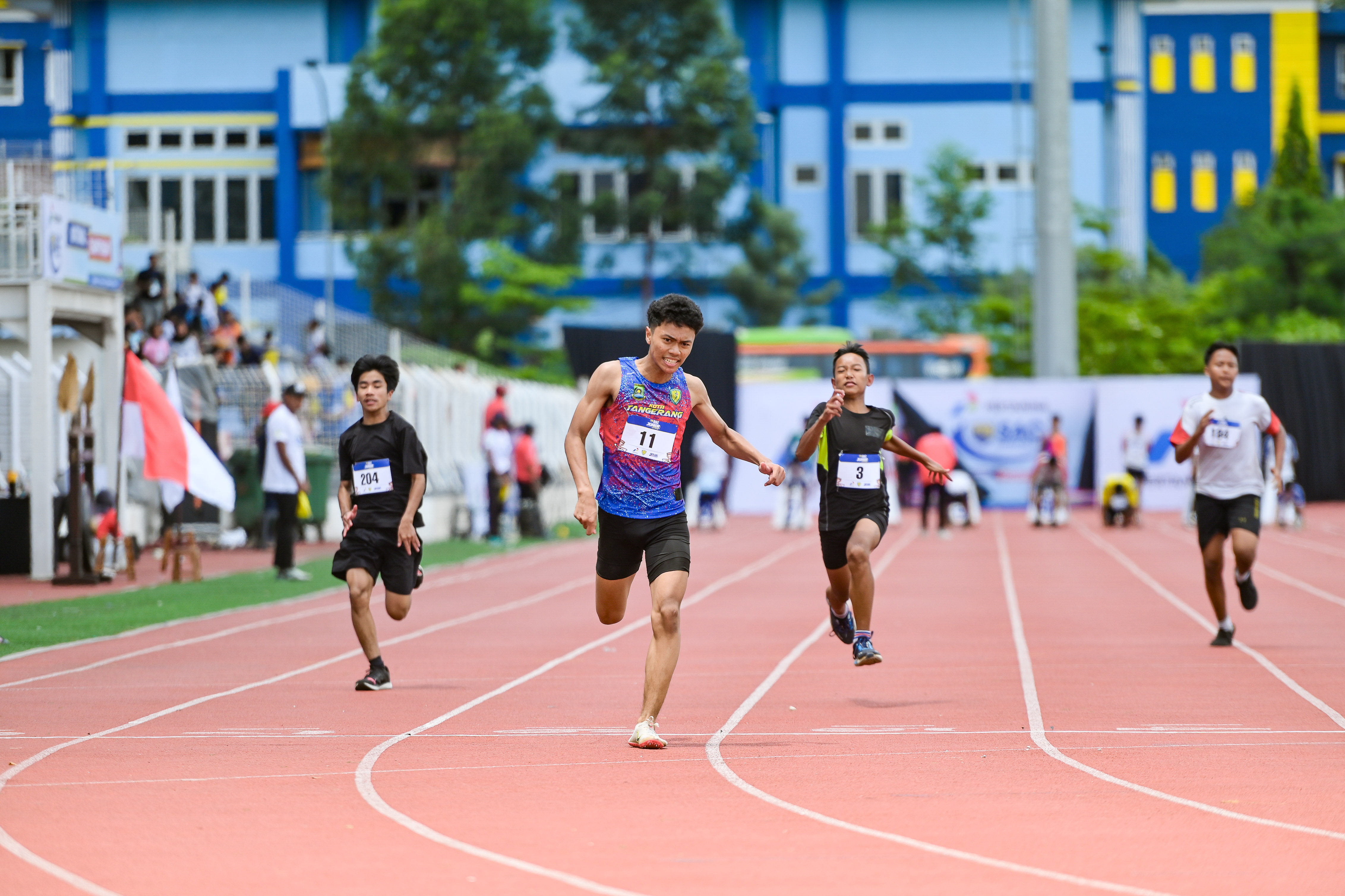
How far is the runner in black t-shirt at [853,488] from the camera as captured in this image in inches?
417

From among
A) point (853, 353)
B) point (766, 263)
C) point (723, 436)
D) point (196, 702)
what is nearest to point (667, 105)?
point (766, 263)

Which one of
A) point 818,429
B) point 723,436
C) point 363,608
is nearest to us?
point 723,436

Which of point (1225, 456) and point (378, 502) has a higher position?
point (1225, 456)

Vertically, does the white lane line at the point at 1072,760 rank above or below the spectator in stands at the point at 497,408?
below

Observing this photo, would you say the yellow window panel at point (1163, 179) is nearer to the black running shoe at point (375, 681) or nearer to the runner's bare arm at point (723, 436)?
the black running shoe at point (375, 681)

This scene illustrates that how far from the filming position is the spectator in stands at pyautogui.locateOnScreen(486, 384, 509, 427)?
26.5m

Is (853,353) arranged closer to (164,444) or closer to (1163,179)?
(164,444)

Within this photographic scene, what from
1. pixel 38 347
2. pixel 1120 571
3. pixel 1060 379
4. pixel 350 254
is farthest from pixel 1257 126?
pixel 38 347

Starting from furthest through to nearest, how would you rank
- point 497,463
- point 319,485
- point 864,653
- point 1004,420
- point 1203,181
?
1. point 1203,181
2. point 1004,420
3. point 319,485
4. point 497,463
5. point 864,653

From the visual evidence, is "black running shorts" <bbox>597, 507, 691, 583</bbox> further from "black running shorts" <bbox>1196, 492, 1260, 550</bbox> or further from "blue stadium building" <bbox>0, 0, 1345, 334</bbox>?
"blue stadium building" <bbox>0, 0, 1345, 334</bbox>

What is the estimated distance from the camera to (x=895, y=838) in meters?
6.29

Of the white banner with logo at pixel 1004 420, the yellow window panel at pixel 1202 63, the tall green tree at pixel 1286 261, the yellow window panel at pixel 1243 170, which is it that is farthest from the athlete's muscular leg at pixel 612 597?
the yellow window panel at pixel 1243 170

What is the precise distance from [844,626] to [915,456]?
1.06 meters

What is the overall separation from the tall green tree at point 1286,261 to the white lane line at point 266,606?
33521 millimetres
